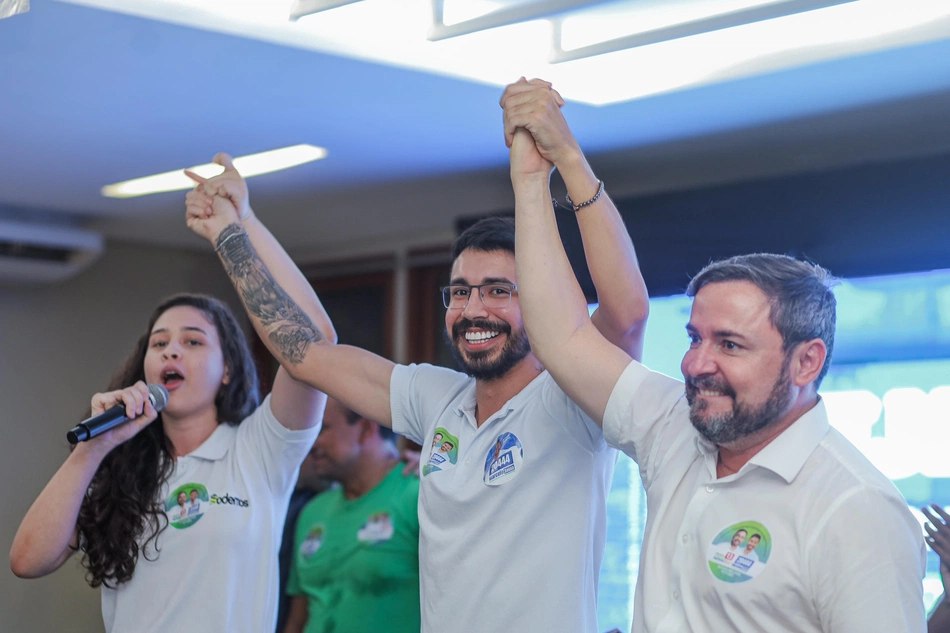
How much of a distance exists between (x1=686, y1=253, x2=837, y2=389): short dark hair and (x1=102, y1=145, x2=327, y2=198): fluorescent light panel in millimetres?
2724

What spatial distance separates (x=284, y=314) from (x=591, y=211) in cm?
83

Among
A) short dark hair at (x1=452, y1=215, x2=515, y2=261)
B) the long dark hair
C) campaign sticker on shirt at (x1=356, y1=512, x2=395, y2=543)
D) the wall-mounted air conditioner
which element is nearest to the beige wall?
the wall-mounted air conditioner

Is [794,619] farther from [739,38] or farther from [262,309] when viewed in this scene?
[739,38]

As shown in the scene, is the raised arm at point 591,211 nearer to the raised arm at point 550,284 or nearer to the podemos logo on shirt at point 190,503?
the raised arm at point 550,284

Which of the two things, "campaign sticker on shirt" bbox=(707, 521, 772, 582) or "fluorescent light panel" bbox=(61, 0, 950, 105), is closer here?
"campaign sticker on shirt" bbox=(707, 521, 772, 582)

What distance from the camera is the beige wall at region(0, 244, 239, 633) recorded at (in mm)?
5762

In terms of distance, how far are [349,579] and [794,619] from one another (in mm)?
2268

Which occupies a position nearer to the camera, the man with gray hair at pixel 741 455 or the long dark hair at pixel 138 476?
the man with gray hair at pixel 741 455

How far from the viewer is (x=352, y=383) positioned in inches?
87.1

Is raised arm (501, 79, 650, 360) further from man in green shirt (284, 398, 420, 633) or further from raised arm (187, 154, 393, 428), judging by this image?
man in green shirt (284, 398, 420, 633)

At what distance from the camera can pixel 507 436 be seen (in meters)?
1.92

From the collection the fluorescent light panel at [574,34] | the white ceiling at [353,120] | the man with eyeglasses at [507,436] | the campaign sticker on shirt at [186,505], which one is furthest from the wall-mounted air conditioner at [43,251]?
the man with eyeglasses at [507,436]

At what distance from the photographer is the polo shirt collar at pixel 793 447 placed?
1.51m

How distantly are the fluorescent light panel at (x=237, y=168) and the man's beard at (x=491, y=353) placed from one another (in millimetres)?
2227
